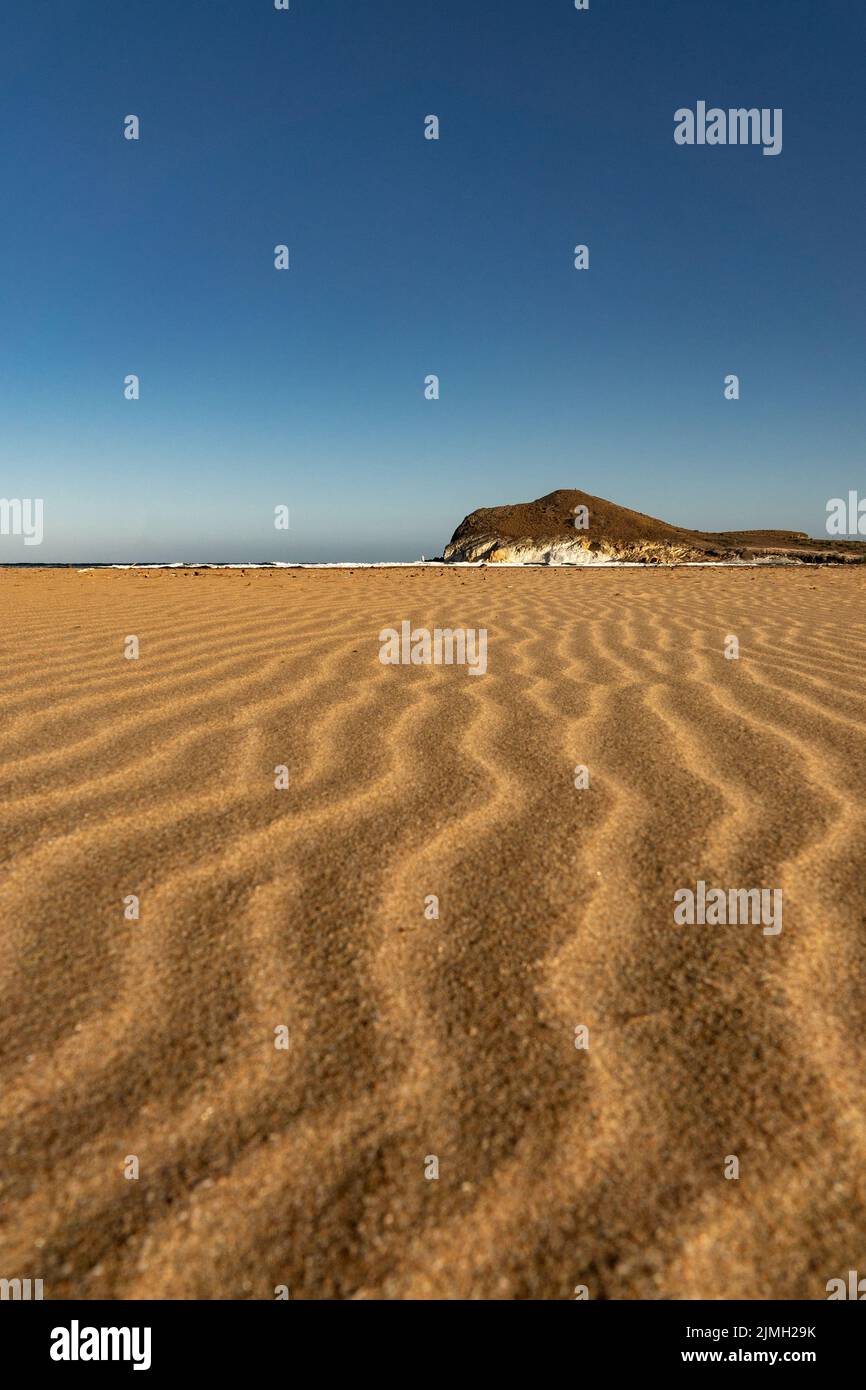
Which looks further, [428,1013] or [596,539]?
[596,539]

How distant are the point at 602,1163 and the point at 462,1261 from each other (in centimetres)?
23

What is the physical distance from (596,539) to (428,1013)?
35.8 metres

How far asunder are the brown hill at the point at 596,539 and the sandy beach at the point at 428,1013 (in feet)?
99.8

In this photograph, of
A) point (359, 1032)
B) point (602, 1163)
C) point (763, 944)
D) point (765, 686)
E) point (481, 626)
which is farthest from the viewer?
point (481, 626)

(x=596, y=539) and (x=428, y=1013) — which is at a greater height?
(x=596, y=539)

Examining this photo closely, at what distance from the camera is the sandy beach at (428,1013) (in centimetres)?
88

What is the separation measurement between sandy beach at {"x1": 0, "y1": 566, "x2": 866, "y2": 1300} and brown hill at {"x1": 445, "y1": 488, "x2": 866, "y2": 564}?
30425 millimetres

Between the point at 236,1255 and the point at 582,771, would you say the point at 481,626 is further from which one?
the point at 236,1255

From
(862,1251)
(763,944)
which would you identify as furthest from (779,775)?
(862,1251)

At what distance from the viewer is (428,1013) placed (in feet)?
4.05

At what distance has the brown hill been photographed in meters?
32.7

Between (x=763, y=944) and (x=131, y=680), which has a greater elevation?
(x=131, y=680)

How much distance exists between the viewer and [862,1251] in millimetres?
873
